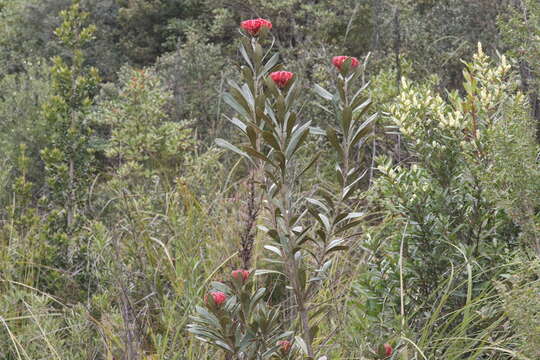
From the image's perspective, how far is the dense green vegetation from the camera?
77.7 inches

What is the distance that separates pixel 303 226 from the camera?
7.91 feet

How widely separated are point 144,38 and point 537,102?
842 centimetres

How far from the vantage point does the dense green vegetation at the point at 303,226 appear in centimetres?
197

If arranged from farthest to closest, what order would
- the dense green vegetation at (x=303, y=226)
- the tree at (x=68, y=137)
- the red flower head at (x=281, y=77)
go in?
the tree at (x=68, y=137) < the dense green vegetation at (x=303, y=226) < the red flower head at (x=281, y=77)

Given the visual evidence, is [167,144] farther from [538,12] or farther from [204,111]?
[538,12]

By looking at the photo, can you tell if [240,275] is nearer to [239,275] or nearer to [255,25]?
[239,275]

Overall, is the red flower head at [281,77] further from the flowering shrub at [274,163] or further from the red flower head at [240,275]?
the red flower head at [240,275]

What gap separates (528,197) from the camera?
7.82 ft

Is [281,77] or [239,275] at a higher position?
[281,77]

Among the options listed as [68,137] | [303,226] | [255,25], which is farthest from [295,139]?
[68,137]

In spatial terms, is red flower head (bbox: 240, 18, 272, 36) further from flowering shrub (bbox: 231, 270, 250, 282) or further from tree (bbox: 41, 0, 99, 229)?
tree (bbox: 41, 0, 99, 229)

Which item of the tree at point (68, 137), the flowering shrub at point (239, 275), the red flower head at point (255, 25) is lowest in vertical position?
the tree at point (68, 137)

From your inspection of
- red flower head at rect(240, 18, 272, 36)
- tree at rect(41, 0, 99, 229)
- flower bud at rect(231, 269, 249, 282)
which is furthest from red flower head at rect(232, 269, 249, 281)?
tree at rect(41, 0, 99, 229)

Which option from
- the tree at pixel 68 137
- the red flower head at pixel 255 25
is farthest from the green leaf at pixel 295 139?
the tree at pixel 68 137
